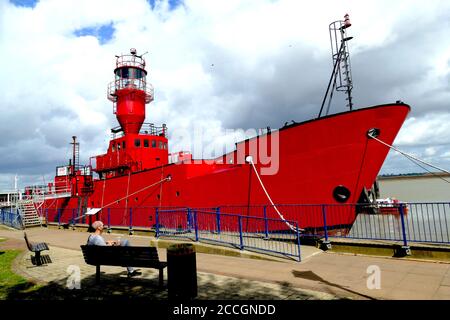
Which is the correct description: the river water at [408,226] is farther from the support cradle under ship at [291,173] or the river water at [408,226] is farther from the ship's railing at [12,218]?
the ship's railing at [12,218]

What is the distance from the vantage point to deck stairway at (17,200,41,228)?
71.1 feet

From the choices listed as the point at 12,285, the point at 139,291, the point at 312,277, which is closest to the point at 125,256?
the point at 139,291

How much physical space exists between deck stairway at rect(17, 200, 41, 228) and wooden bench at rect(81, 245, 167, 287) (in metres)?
18.5

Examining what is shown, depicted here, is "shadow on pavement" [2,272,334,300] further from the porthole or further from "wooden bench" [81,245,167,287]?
the porthole

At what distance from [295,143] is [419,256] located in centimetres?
508

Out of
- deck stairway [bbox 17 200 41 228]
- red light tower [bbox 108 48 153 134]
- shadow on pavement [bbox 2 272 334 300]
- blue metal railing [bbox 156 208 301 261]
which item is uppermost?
red light tower [bbox 108 48 153 134]

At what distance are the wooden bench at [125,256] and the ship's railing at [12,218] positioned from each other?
1771 centimetres

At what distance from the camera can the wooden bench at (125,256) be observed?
5.81 metres

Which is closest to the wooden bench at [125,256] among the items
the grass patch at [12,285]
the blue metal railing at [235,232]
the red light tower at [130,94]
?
the grass patch at [12,285]

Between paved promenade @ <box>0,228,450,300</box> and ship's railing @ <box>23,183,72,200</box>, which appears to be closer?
paved promenade @ <box>0,228,450,300</box>

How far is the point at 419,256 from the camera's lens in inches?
297

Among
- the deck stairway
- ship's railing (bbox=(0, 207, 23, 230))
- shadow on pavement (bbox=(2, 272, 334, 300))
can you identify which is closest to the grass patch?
shadow on pavement (bbox=(2, 272, 334, 300))
